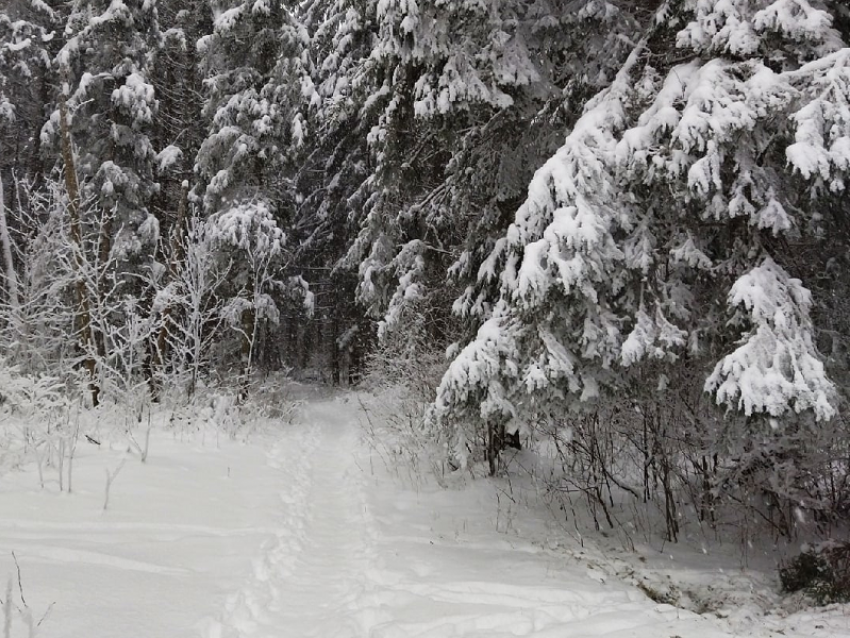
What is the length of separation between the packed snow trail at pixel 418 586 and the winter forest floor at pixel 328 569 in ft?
0.05

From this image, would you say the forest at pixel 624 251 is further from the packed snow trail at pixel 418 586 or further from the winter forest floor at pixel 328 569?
the packed snow trail at pixel 418 586

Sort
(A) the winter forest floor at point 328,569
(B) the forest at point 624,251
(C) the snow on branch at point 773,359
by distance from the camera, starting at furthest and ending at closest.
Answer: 1. (B) the forest at point 624,251
2. (C) the snow on branch at point 773,359
3. (A) the winter forest floor at point 328,569

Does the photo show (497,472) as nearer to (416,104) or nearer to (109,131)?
(416,104)

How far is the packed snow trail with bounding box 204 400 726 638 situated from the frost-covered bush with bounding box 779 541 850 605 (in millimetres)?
1021

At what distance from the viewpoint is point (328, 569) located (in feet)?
15.4

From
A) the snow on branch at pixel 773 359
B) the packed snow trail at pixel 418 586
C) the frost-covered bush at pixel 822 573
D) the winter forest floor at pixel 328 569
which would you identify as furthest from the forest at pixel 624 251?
the packed snow trail at pixel 418 586

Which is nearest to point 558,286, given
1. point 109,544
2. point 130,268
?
point 109,544

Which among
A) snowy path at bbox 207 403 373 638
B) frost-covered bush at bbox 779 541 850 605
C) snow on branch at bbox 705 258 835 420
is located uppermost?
snow on branch at bbox 705 258 835 420

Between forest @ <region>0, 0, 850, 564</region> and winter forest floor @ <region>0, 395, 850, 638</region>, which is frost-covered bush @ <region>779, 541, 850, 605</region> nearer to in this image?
winter forest floor @ <region>0, 395, 850, 638</region>

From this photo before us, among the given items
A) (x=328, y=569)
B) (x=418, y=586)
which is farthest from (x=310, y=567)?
(x=418, y=586)

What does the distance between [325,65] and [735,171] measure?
59.4 ft

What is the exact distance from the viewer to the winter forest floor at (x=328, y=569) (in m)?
3.36

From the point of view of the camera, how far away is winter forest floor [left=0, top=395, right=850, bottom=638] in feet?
11.0

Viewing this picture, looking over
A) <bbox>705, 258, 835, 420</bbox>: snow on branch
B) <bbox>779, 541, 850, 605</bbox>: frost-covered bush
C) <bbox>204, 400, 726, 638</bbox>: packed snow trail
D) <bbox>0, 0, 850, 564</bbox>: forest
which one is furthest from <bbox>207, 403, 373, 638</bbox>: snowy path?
<bbox>779, 541, 850, 605</bbox>: frost-covered bush
